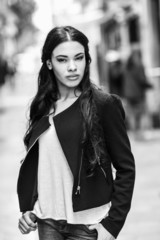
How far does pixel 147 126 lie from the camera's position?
45.8ft

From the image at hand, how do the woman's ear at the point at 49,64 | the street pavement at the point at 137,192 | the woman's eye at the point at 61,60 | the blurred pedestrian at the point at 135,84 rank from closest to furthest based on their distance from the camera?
the woman's eye at the point at 61,60 → the woman's ear at the point at 49,64 → the street pavement at the point at 137,192 → the blurred pedestrian at the point at 135,84

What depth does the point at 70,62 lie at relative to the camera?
264cm

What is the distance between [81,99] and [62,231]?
596mm

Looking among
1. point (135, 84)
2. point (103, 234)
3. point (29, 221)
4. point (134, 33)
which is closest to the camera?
point (103, 234)

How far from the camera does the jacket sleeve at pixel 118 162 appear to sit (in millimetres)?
2557

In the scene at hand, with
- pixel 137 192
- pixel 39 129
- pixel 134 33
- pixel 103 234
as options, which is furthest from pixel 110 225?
pixel 134 33

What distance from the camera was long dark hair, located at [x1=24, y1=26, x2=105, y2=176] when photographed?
257 centimetres

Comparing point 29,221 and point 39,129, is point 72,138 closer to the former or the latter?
point 39,129

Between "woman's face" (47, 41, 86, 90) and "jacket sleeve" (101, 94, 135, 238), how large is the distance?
0.19 m

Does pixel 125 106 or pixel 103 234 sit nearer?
pixel 103 234

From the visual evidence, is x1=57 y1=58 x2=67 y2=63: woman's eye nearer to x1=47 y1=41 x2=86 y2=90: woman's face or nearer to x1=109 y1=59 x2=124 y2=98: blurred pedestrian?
x1=47 y1=41 x2=86 y2=90: woman's face

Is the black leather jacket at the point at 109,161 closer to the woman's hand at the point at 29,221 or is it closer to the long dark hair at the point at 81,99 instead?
the long dark hair at the point at 81,99

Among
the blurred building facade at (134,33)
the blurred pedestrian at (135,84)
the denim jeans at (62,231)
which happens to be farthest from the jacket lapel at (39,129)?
the blurred building facade at (134,33)

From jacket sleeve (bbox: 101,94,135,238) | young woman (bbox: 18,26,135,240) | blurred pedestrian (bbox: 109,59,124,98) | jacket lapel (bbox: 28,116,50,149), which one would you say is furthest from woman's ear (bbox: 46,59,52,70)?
blurred pedestrian (bbox: 109,59,124,98)
